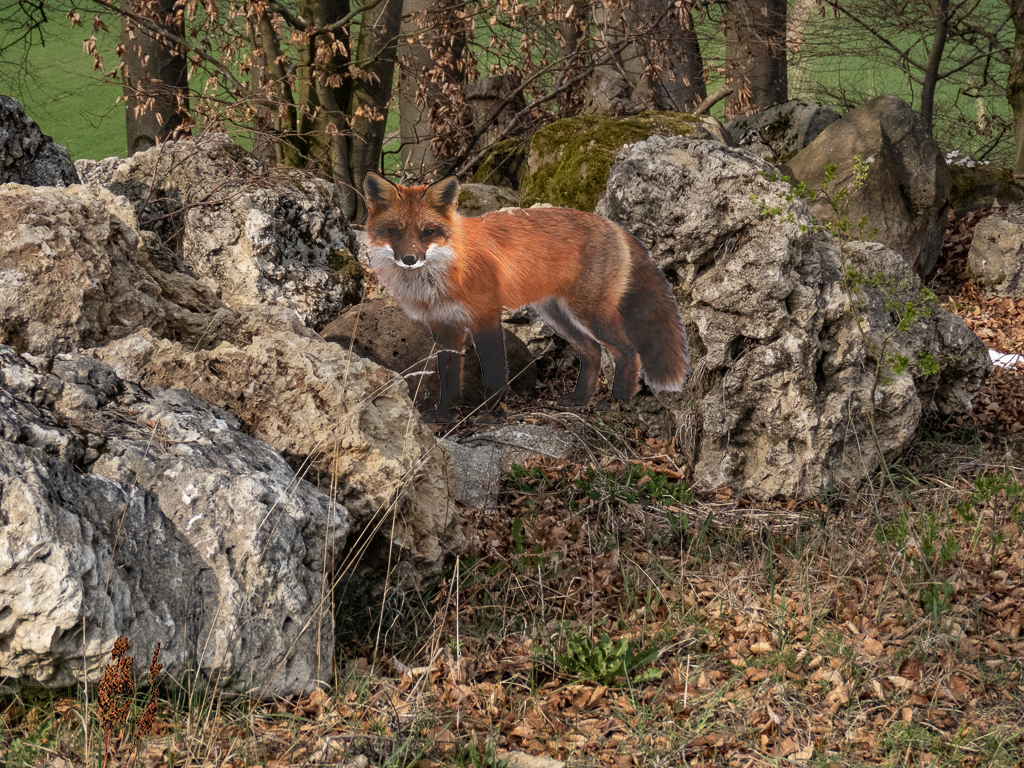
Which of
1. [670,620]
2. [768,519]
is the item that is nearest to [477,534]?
[670,620]

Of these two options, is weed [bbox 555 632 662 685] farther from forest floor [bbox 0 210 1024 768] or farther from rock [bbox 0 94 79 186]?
rock [bbox 0 94 79 186]

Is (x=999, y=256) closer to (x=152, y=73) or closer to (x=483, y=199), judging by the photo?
(x=483, y=199)

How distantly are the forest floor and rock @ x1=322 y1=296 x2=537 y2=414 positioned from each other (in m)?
0.94

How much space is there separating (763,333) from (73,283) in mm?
3669

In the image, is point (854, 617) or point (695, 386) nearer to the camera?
point (854, 617)

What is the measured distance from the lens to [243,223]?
6770mm

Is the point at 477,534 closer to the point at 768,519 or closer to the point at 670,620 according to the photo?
the point at 670,620

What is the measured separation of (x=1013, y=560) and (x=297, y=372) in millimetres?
3459

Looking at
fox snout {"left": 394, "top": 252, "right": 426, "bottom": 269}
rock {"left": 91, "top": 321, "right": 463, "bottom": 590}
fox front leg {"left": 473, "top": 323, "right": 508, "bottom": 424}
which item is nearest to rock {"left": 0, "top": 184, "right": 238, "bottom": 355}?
rock {"left": 91, "top": 321, "right": 463, "bottom": 590}

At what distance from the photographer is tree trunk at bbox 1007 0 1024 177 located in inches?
431

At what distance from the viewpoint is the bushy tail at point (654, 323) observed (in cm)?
573

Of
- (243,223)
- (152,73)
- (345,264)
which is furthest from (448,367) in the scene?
(152,73)

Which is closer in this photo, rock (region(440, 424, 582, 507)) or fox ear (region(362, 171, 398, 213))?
rock (region(440, 424, 582, 507))

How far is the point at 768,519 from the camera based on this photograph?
5082 mm
